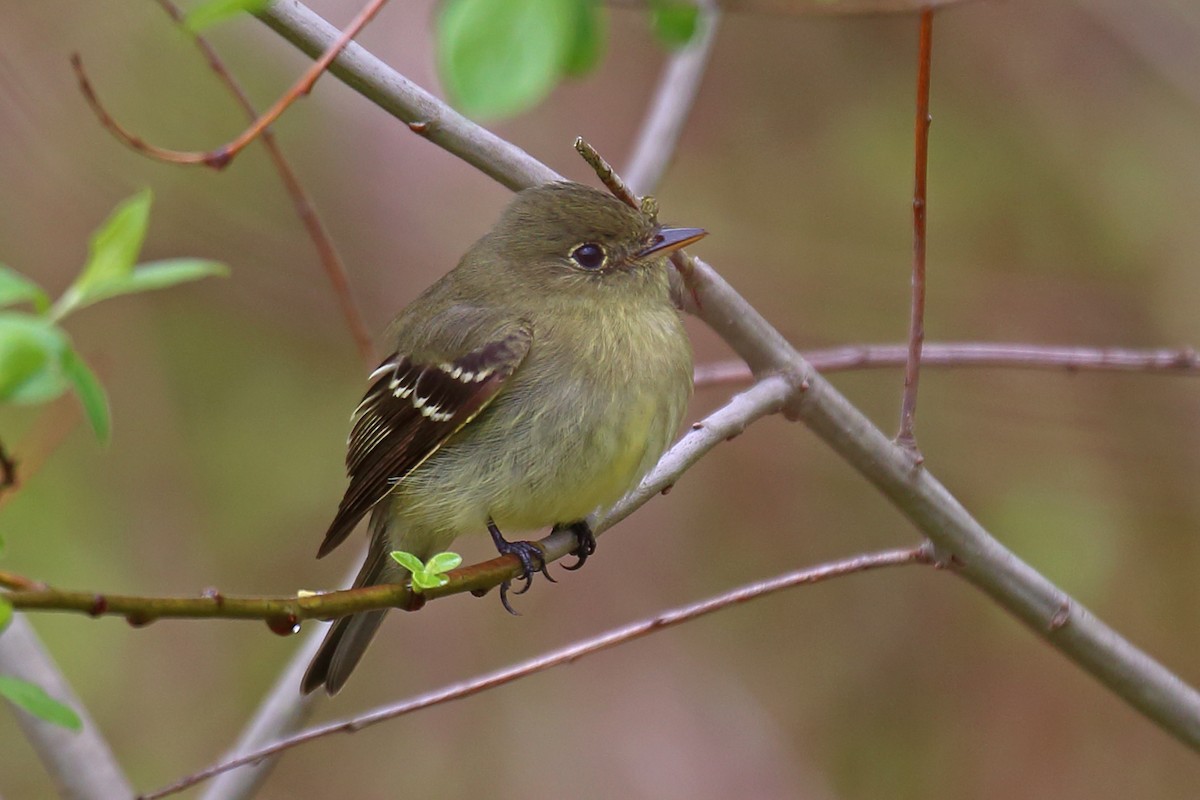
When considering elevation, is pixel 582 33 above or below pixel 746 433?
above

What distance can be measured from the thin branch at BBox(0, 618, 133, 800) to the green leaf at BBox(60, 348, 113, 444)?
1719mm

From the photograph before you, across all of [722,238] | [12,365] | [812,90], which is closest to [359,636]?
[12,365]

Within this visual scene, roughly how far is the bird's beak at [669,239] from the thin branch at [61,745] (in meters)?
1.91

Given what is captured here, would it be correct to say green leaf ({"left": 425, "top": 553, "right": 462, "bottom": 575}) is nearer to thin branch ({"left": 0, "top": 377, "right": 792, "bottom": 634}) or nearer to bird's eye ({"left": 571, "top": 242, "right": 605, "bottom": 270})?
thin branch ({"left": 0, "top": 377, "right": 792, "bottom": 634})

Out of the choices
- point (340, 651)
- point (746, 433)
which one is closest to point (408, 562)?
point (340, 651)

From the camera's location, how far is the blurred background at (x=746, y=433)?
21.0ft

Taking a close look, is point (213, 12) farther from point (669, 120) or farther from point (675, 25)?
point (669, 120)

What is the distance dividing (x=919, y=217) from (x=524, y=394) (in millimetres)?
1197

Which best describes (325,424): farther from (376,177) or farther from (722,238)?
(722,238)

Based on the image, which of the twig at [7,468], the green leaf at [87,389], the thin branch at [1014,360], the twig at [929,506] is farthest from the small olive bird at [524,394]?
the green leaf at [87,389]

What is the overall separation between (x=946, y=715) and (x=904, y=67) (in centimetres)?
329

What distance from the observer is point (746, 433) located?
6.81 m

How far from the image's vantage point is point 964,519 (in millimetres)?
3029

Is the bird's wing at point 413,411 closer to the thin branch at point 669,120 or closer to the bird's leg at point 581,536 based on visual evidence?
the bird's leg at point 581,536
